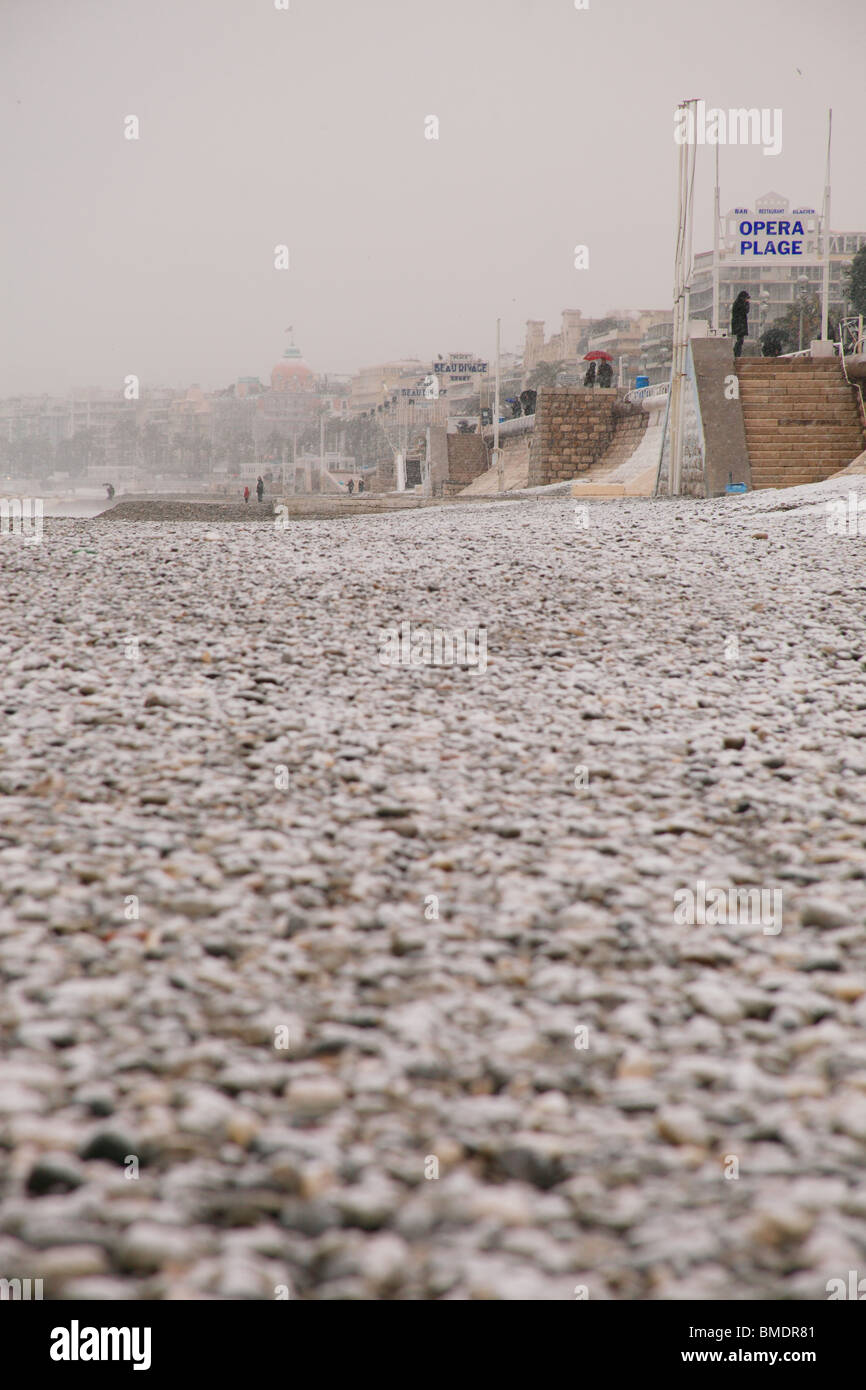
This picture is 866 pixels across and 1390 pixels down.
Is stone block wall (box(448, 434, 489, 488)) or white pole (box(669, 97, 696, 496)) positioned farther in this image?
stone block wall (box(448, 434, 489, 488))

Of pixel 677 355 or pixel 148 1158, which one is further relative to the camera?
pixel 677 355

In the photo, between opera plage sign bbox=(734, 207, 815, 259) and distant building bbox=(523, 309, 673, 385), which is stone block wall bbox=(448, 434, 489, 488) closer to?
opera plage sign bbox=(734, 207, 815, 259)

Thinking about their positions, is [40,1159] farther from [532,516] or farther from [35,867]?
[532,516]

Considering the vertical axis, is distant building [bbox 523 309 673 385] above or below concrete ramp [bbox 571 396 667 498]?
above

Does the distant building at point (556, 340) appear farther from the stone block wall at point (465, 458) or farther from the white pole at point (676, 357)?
the white pole at point (676, 357)

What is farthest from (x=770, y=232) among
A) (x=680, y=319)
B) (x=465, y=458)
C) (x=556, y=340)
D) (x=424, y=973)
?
(x=556, y=340)

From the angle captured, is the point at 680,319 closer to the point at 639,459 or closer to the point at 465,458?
the point at 639,459

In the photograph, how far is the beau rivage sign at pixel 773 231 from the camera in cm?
7046

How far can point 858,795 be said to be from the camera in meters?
5.62

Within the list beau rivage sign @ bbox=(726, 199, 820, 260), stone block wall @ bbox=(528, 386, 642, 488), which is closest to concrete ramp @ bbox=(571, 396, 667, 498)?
stone block wall @ bbox=(528, 386, 642, 488)

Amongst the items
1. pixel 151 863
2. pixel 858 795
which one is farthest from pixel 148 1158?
pixel 858 795

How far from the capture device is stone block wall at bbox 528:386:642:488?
39625 millimetres
